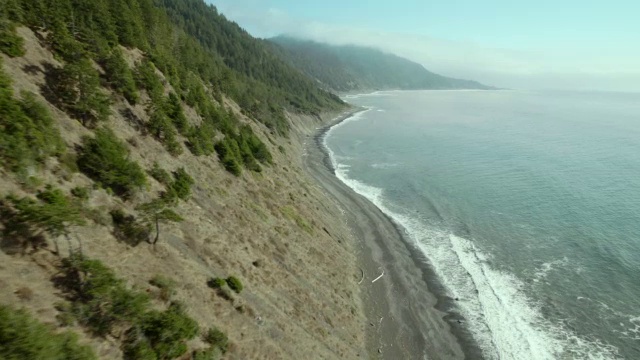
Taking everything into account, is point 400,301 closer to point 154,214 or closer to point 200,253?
point 200,253

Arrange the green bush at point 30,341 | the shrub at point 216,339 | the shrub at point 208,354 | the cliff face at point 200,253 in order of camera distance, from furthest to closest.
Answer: the shrub at point 216,339 < the shrub at point 208,354 < the cliff face at point 200,253 < the green bush at point 30,341

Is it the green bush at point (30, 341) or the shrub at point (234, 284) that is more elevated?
the green bush at point (30, 341)

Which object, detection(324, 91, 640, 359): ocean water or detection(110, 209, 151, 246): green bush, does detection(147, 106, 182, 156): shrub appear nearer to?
detection(110, 209, 151, 246): green bush

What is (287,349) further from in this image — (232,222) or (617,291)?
(617,291)

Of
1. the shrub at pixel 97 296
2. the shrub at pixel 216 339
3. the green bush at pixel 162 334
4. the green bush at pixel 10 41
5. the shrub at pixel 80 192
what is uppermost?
the green bush at pixel 10 41

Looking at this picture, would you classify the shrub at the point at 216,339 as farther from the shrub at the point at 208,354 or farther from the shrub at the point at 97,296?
the shrub at the point at 97,296

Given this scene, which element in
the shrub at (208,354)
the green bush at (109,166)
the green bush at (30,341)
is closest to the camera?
the green bush at (30,341)

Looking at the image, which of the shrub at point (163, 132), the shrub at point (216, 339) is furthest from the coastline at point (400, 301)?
the shrub at point (163, 132)

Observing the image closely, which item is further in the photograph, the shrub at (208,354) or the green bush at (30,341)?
the shrub at (208,354)

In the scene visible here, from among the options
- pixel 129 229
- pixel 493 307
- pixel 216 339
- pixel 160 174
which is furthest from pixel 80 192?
pixel 493 307
